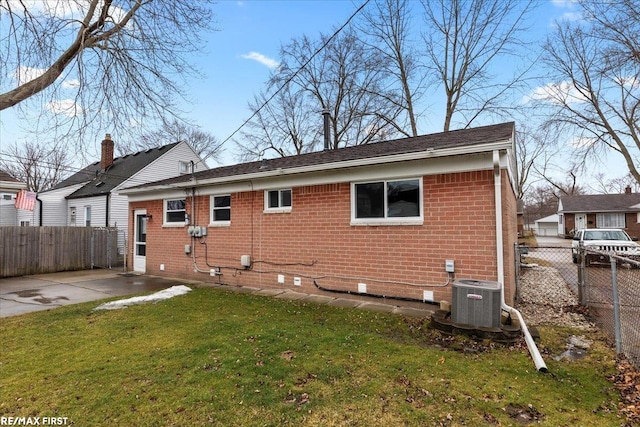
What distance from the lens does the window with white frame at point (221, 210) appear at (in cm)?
973

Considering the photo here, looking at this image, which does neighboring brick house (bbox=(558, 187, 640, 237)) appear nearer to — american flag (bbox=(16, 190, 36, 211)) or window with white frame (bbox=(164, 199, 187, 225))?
window with white frame (bbox=(164, 199, 187, 225))

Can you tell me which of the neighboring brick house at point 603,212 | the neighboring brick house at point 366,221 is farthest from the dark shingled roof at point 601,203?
the neighboring brick house at point 366,221

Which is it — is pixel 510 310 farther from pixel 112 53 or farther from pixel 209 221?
pixel 112 53

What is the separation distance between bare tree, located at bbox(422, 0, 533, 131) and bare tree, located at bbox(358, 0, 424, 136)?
1225 millimetres

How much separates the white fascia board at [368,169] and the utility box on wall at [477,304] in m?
2.19

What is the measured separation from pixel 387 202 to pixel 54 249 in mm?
13998

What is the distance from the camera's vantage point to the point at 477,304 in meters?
5.06

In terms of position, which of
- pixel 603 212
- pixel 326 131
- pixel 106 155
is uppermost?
pixel 106 155

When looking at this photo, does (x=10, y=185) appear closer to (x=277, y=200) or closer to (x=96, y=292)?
(x=96, y=292)

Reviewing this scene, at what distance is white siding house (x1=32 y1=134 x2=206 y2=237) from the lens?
1825 cm

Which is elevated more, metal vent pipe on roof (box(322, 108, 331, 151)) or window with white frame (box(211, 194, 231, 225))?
metal vent pipe on roof (box(322, 108, 331, 151))

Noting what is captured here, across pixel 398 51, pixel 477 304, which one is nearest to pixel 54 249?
Result: pixel 477 304

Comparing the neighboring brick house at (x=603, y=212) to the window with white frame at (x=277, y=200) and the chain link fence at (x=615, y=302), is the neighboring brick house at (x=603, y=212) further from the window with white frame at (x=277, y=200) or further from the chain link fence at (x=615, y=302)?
the window with white frame at (x=277, y=200)

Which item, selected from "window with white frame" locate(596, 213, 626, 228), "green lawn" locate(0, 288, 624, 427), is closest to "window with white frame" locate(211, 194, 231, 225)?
"green lawn" locate(0, 288, 624, 427)
